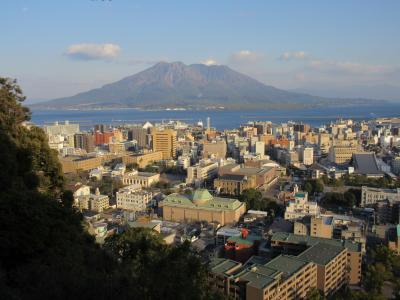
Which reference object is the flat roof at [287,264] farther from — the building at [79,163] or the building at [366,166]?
the building at [79,163]

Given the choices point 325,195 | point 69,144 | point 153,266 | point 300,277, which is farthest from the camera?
point 69,144

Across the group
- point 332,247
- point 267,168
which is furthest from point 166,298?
point 267,168

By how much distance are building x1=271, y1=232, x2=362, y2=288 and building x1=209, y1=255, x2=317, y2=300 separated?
0.85 feet

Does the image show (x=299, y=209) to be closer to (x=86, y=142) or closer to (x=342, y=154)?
(x=342, y=154)

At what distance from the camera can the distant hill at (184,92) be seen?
90.0 metres

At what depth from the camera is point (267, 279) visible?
18.7ft

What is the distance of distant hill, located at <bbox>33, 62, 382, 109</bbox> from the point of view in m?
90.0

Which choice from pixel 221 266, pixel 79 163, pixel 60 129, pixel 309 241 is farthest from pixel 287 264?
pixel 60 129

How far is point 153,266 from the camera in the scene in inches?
131

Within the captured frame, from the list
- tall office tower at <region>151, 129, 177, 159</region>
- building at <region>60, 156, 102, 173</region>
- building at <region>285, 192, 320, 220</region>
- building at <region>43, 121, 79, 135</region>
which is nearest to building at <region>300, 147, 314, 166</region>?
tall office tower at <region>151, 129, 177, 159</region>

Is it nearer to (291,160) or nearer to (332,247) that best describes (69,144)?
(291,160)

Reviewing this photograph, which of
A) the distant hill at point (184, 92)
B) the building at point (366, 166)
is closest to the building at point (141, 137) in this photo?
the building at point (366, 166)

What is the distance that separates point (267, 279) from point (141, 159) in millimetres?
15399

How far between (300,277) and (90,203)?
26.0ft
